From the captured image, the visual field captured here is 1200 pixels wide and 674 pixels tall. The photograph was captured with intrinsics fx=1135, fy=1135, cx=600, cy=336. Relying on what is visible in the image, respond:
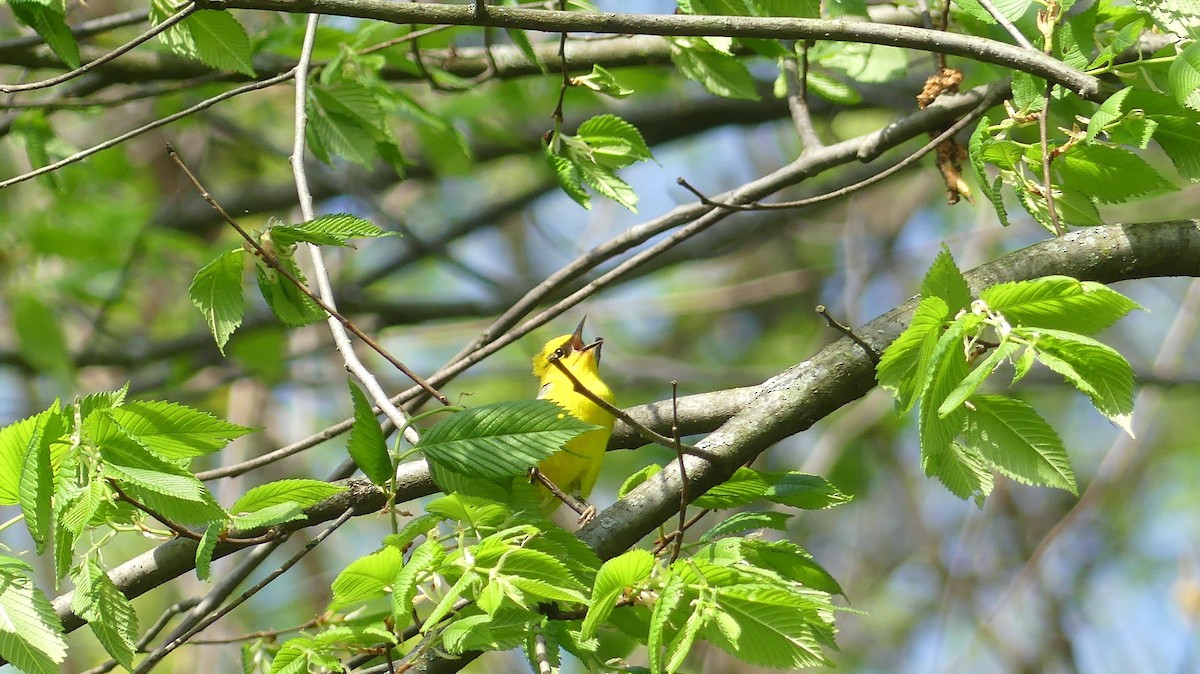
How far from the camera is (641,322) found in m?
12.3

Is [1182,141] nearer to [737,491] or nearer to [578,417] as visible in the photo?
[737,491]

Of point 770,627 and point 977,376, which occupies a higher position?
point 977,376

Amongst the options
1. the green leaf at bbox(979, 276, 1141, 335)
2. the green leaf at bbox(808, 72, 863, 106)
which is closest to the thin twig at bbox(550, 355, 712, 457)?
the green leaf at bbox(979, 276, 1141, 335)

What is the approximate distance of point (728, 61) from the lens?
392cm

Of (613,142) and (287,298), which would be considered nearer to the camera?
(287,298)

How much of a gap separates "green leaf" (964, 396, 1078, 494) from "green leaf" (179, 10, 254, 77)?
2.50m

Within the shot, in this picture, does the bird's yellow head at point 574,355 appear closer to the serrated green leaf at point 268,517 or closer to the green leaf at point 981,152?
the green leaf at point 981,152

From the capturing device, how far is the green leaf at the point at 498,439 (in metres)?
2.35

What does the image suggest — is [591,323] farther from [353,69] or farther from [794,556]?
[794,556]

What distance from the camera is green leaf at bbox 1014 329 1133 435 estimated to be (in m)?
2.06

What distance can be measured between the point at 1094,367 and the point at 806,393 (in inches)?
32.9

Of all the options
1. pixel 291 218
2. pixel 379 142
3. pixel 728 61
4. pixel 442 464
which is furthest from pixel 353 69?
pixel 291 218

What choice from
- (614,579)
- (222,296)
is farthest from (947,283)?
(222,296)

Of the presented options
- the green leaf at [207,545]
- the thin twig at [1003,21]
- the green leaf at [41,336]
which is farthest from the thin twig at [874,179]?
the green leaf at [41,336]
